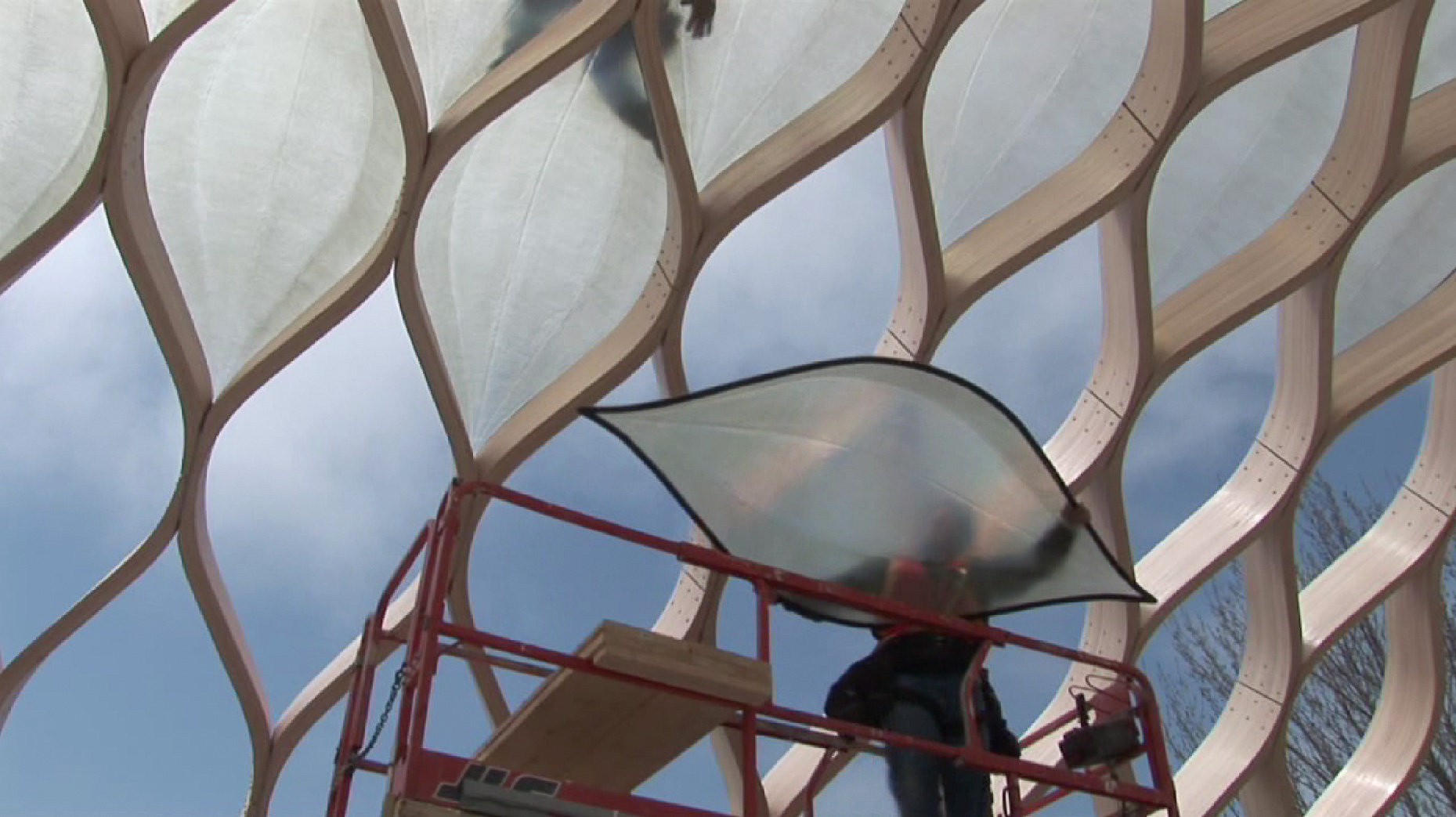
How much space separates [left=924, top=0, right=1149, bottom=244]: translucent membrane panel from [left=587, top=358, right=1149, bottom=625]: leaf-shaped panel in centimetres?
779

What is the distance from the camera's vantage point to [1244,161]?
1695cm

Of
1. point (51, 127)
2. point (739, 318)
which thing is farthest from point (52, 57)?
point (739, 318)

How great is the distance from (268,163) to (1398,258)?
13239mm

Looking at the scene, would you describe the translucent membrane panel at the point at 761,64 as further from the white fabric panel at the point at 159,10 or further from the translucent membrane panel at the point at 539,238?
the white fabric panel at the point at 159,10

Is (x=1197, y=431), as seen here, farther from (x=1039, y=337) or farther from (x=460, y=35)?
(x=460, y=35)

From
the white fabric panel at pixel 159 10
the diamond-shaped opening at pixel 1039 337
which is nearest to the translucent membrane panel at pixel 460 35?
the white fabric panel at pixel 159 10

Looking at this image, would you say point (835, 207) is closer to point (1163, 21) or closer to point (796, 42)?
point (796, 42)

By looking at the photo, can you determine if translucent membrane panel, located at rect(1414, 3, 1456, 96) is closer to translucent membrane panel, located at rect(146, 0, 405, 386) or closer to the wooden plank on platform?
translucent membrane panel, located at rect(146, 0, 405, 386)

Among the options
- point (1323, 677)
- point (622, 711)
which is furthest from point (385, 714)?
point (1323, 677)

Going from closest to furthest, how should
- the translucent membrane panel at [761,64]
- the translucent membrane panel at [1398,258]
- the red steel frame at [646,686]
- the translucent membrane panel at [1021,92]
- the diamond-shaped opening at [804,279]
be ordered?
the red steel frame at [646,686], the translucent membrane panel at [761,64], the translucent membrane panel at [1021,92], the diamond-shaped opening at [804,279], the translucent membrane panel at [1398,258]

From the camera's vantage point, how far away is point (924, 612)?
803cm

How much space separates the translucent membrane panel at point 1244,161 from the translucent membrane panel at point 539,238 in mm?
5826

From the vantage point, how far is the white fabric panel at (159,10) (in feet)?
41.2

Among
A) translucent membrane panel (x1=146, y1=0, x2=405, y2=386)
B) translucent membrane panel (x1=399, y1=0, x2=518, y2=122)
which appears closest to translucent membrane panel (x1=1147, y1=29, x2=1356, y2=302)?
translucent membrane panel (x1=399, y1=0, x2=518, y2=122)
